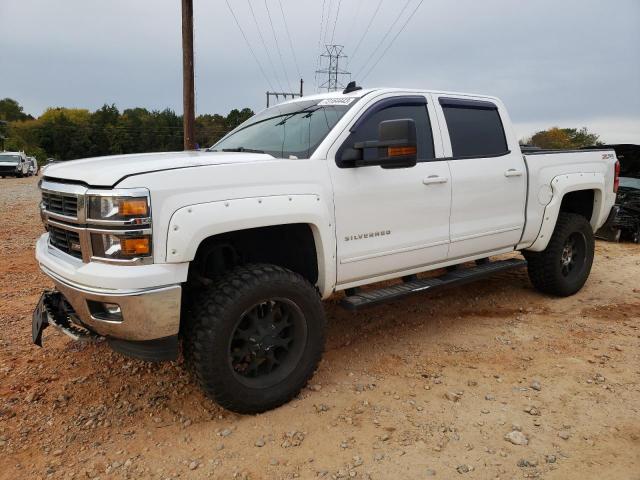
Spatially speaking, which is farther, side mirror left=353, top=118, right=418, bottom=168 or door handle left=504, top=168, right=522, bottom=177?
door handle left=504, top=168, right=522, bottom=177

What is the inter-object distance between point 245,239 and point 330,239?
0.57 m

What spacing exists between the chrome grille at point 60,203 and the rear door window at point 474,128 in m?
2.85

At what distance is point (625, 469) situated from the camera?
2.47m

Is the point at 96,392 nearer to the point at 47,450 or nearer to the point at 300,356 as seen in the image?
the point at 47,450

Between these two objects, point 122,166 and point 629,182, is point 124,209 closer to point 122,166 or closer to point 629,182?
point 122,166

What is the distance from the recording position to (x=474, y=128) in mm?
4309

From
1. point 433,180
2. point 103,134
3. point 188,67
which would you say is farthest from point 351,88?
point 103,134

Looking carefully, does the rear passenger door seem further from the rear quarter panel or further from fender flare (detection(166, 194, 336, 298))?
fender flare (detection(166, 194, 336, 298))

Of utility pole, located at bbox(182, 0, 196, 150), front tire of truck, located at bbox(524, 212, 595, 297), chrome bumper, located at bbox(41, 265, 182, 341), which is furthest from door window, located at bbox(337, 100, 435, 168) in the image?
utility pole, located at bbox(182, 0, 196, 150)

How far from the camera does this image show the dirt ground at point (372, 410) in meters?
2.54

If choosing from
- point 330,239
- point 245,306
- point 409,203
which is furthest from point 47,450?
point 409,203

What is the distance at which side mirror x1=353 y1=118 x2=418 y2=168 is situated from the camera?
2918 mm

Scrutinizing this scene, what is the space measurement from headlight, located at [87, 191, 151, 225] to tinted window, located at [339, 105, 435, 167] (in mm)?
1349

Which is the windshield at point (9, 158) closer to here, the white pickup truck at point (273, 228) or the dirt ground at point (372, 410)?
the dirt ground at point (372, 410)
